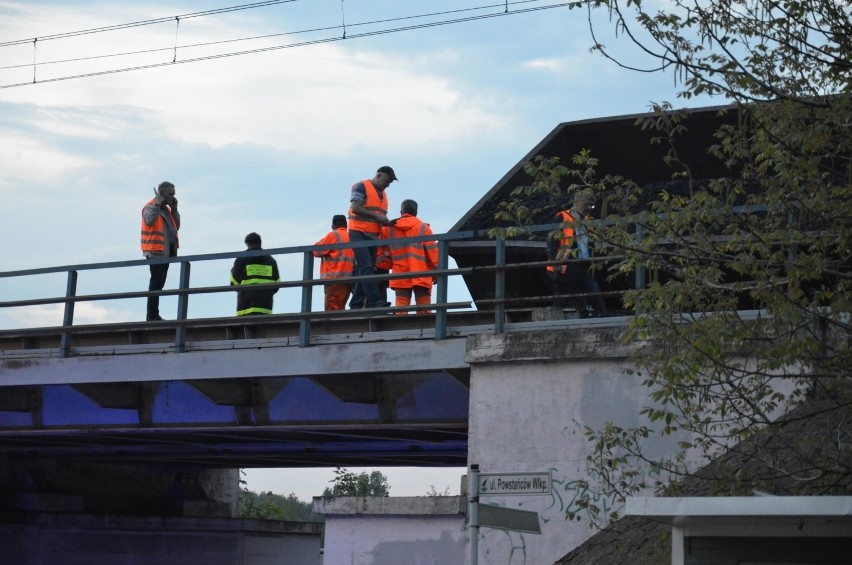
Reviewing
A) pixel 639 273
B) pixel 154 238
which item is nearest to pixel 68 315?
pixel 154 238

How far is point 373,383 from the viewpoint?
572 inches

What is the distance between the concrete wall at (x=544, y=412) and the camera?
39.3 feet

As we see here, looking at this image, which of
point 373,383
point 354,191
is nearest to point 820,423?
point 373,383

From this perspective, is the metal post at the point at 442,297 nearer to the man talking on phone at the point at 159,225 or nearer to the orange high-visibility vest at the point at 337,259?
the orange high-visibility vest at the point at 337,259

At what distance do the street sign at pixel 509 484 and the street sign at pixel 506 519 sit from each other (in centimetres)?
15

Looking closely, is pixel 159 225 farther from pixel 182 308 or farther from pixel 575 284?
pixel 575 284

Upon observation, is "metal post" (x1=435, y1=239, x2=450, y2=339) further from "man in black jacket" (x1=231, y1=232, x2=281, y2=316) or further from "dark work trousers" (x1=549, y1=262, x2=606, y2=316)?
"man in black jacket" (x1=231, y1=232, x2=281, y2=316)

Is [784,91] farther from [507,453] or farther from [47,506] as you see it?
[47,506]

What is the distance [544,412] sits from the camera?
12.4m

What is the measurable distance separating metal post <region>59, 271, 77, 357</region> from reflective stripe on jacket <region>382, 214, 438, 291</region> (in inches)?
157

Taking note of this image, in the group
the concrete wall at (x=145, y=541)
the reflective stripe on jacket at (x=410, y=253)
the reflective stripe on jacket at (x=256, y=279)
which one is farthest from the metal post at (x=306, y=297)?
the concrete wall at (x=145, y=541)

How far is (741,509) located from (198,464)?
17.3 m

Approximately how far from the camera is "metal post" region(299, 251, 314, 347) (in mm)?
14391

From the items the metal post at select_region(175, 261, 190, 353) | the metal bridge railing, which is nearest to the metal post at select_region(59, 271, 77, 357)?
the metal bridge railing
